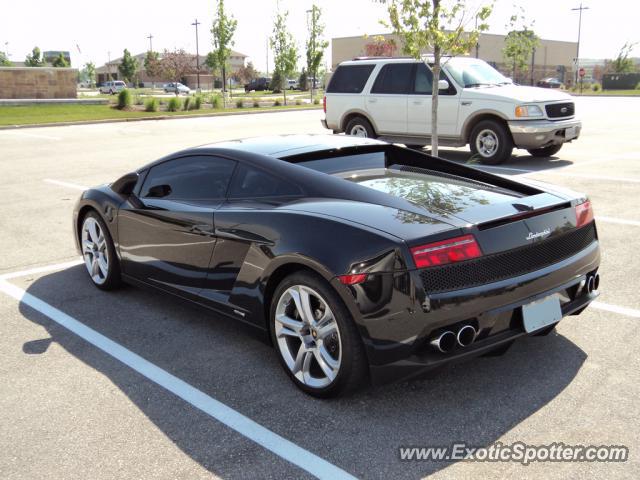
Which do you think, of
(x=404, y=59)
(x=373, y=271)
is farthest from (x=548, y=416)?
(x=404, y=59)

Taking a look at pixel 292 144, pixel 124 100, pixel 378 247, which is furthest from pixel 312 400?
pixel 124 100

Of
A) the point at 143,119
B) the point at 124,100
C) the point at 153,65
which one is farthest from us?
the point at 153,65

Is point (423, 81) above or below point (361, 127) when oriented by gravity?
above

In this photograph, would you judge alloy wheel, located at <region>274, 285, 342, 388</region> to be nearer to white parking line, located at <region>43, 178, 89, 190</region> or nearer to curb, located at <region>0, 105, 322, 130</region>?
white parking line, located at <region>43, 178, 89, 190</region>

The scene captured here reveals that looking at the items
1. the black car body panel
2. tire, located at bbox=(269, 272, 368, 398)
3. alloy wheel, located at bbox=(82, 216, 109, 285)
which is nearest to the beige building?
alloy wheel, located at bbox=(82, 216, 109, 285)

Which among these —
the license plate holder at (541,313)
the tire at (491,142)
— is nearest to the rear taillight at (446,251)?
the license plate holder at (541,313)

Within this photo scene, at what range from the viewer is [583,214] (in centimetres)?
399

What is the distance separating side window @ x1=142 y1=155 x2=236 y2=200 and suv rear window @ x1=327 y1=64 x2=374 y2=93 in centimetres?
1005

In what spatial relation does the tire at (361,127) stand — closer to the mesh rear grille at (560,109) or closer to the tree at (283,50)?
the mesh rear grille at (560,109)

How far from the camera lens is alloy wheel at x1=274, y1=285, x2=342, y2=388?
3.54 meters

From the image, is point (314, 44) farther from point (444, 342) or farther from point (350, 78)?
point (444, 342)

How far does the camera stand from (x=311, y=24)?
149 ft

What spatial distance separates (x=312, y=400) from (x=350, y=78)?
39.3 feet

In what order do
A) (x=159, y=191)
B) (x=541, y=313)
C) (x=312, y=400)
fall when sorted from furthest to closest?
(x=159, y=191)
(x=312, y=400)
(x=541, y=313)
